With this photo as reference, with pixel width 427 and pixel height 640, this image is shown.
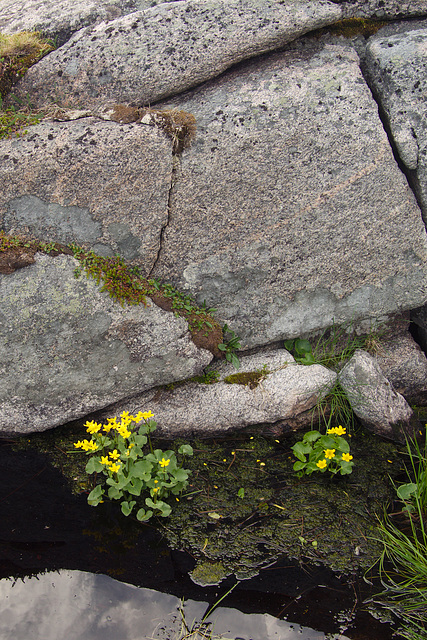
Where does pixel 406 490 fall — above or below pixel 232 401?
below

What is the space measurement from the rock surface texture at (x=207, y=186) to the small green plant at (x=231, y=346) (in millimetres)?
65

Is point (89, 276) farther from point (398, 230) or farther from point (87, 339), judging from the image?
point (398, 230)

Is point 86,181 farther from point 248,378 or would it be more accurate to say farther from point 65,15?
point 248,378

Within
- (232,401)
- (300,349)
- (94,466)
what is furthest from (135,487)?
(300,349)

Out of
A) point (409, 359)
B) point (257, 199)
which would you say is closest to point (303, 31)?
point (257, 199)

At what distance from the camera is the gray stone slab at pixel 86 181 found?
3.69 meters

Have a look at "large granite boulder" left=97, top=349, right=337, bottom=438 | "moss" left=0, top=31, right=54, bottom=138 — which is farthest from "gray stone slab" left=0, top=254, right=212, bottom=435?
"moss" left=0, top=31, right=54, bottom=138

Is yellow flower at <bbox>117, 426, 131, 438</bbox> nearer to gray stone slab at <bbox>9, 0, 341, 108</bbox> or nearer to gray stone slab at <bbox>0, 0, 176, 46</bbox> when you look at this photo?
gray stone slab at <bbox>9, 0, 341, 108</bbox>

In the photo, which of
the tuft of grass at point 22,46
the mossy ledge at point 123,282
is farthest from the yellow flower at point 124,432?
the tuft of grass at point 22,46

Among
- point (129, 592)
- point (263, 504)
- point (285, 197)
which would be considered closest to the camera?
point (129, 592)

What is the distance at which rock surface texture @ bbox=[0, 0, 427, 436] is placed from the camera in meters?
3.75

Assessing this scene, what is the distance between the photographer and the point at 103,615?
2785 mm

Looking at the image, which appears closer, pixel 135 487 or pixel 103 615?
pixel 103 615

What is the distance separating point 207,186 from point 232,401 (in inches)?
68.4
